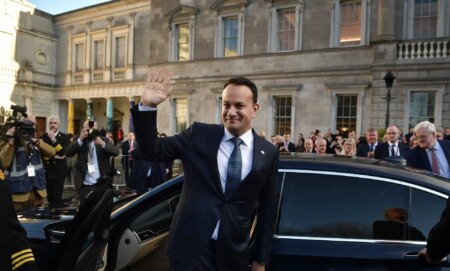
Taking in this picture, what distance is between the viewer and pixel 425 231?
2492mm

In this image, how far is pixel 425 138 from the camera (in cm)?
553

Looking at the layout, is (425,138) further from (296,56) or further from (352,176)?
(296,56)

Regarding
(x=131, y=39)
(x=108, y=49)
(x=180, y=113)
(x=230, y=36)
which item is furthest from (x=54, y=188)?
(x=108, y=49)

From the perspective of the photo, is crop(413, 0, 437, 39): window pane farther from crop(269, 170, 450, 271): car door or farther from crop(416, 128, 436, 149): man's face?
crop(269, 170, 450, 271): car door

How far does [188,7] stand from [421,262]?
2169cm

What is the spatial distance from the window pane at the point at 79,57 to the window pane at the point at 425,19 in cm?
2428

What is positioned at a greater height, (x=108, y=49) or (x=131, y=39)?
(x=131, y=39)

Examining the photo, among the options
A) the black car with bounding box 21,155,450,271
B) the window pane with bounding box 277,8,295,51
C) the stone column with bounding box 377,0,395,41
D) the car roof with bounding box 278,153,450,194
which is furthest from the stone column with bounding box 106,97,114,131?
the car roof with bounding box 278,153,450,194

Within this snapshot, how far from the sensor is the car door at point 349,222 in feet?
8.06

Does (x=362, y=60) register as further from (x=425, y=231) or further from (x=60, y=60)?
(x=60, y=60)

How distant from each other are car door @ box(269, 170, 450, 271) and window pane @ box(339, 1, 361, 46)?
16.8 m

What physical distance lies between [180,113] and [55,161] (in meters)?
15.7

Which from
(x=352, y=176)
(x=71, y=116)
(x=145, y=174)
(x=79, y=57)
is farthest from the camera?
(x=71, y=116)

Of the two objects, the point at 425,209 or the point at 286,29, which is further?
the point at 286,29
